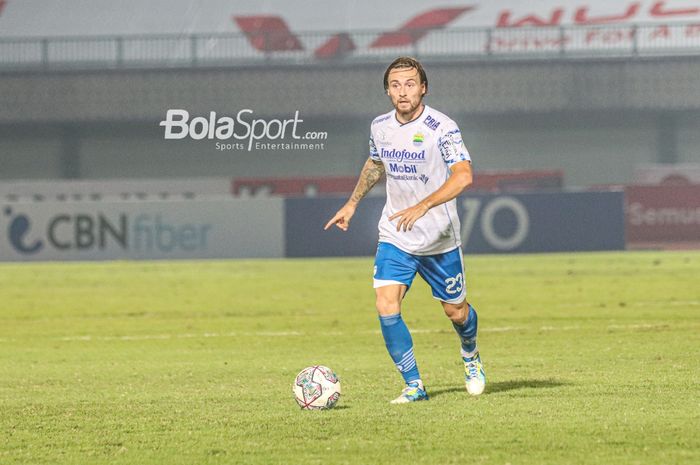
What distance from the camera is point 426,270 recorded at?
364 inches

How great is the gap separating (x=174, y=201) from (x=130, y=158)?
2134 centimetres

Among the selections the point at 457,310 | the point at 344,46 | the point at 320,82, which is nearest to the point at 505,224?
the point at 344,46

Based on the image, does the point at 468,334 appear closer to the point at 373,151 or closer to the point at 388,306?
the point at 388,306

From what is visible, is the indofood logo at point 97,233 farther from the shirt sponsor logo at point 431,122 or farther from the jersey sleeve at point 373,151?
the shirt sponsor logo at point 431,122

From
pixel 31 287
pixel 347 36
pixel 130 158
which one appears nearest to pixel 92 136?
pixel 130 158

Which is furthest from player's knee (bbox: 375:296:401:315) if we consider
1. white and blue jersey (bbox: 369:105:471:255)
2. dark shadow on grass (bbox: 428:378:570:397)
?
dark shadow on grass (bbox: 428:378:570:397)

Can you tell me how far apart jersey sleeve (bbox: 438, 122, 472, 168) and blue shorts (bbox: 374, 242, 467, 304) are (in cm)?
68

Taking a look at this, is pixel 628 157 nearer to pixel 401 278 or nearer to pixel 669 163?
pixel 669 163

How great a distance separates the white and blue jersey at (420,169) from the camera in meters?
8.91

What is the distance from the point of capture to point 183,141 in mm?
56875

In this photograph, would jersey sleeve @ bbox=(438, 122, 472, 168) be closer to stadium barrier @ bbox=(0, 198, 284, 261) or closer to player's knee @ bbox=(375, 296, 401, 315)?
player's knee @ bbox=(375, 296, 401, 315)

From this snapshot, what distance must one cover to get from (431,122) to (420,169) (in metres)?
0.31

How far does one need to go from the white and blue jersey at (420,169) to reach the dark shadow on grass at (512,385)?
1.06 meters

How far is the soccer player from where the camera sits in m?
8.91
